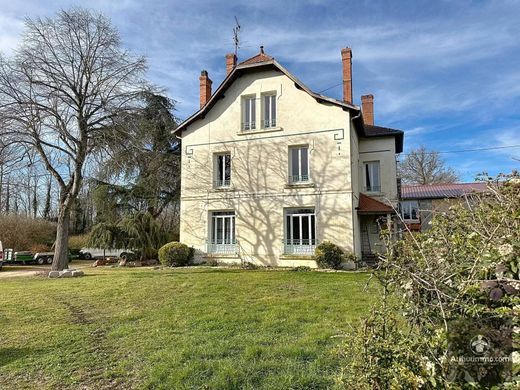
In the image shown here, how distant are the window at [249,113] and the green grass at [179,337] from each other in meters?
10.7

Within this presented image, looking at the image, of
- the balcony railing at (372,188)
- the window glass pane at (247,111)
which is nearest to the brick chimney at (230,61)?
the window glass pane at (247,111)

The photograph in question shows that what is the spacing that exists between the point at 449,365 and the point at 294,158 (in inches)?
620

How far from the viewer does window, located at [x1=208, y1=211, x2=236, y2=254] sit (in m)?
18.0

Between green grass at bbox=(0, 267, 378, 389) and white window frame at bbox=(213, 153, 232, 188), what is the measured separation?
977 cm

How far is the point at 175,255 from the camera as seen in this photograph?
1747 cm

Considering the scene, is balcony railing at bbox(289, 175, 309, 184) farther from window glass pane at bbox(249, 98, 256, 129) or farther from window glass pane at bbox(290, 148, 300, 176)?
window glass pane at bbox(249, 98, 256, 129)

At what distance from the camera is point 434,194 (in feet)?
107

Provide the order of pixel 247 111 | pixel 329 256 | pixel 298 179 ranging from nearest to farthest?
1. pixel 329 256
2. pixel 298 179
3. pixel 247 111

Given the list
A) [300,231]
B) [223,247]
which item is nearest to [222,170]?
[223,247]

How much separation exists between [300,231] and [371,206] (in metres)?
3.54

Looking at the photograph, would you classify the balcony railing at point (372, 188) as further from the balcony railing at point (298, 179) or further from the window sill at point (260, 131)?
the window sill at point (260, 131)

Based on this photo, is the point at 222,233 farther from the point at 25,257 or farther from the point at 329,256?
the point at 25,257

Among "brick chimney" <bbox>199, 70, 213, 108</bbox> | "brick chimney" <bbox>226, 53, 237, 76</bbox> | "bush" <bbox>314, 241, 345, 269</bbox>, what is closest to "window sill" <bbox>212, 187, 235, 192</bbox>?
"bush" <bbox>314, 241, 345, 269</bbox>

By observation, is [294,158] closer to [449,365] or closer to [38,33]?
[38,33]
